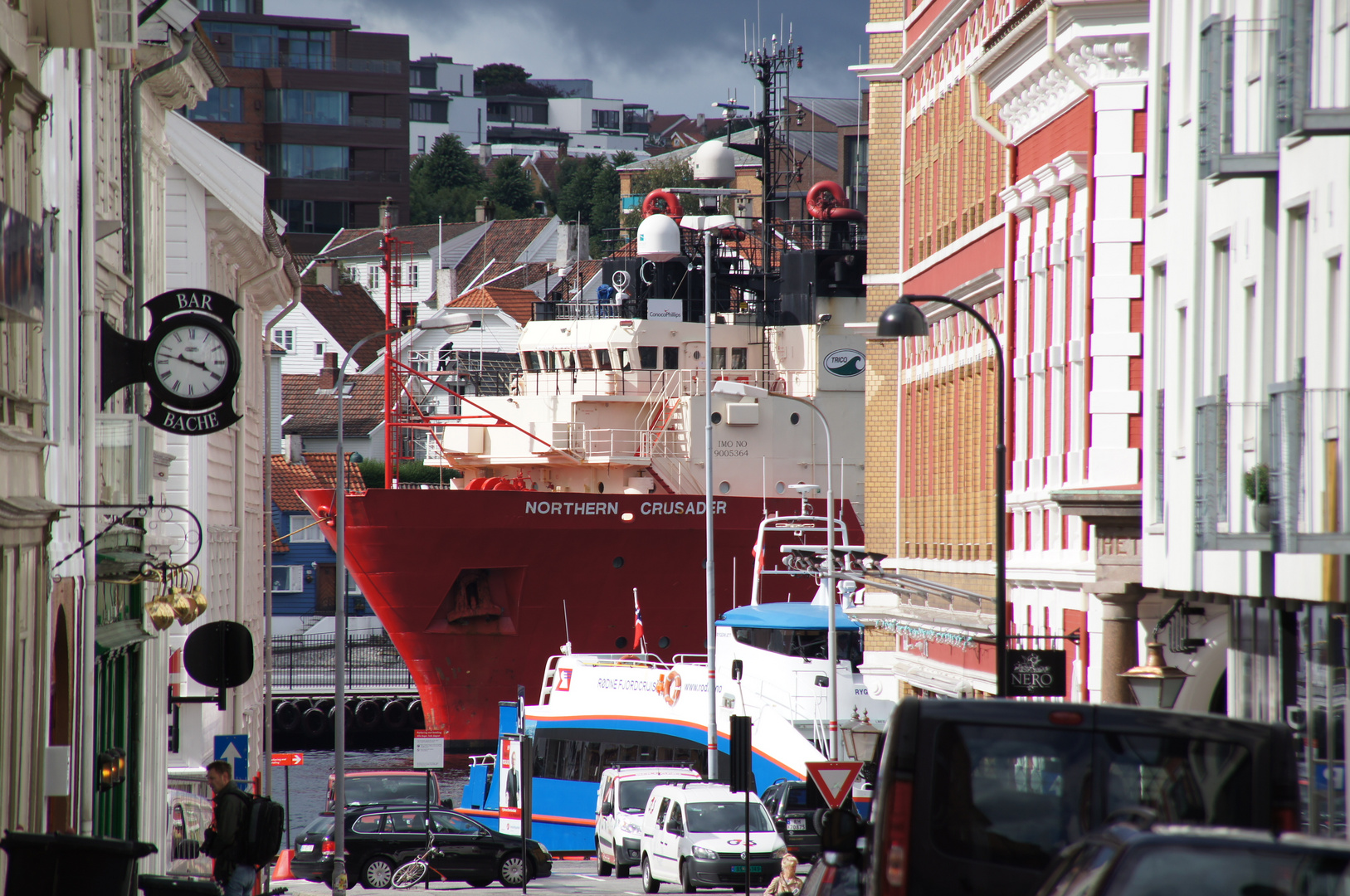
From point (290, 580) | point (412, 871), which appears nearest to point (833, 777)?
point (412, 871)

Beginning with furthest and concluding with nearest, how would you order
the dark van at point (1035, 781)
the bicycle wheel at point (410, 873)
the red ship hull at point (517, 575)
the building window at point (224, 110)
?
the building window at point (224, 110)
the red ship hull at point (517, 575)
the bicycle wheel at point (410, 873)
the dark van at point (1035, 781)

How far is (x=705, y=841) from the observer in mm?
27859

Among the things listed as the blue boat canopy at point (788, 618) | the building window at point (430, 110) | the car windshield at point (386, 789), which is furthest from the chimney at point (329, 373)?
the building window at point (430, 110)

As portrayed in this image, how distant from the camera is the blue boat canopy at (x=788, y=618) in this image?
38562mm

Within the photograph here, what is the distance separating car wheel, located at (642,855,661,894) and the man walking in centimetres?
1400

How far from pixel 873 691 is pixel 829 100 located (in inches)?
3323

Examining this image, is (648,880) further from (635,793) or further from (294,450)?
(294,450)

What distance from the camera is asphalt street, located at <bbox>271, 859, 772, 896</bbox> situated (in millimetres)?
27766

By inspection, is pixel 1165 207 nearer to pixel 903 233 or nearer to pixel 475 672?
pixel 903 233

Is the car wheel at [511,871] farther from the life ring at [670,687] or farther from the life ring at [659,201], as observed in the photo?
the life ring at [659,201]

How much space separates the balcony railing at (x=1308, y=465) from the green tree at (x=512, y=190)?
126 m

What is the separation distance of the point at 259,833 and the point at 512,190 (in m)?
127

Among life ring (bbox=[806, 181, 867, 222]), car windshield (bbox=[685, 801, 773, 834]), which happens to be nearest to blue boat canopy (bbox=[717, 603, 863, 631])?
car windshield (bbox=[685, 801, 773, 834])

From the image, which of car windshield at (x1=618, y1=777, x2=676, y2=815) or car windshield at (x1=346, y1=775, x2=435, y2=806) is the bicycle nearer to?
car windshield at (x1=618, y1=777, x2=676, y2=815)
